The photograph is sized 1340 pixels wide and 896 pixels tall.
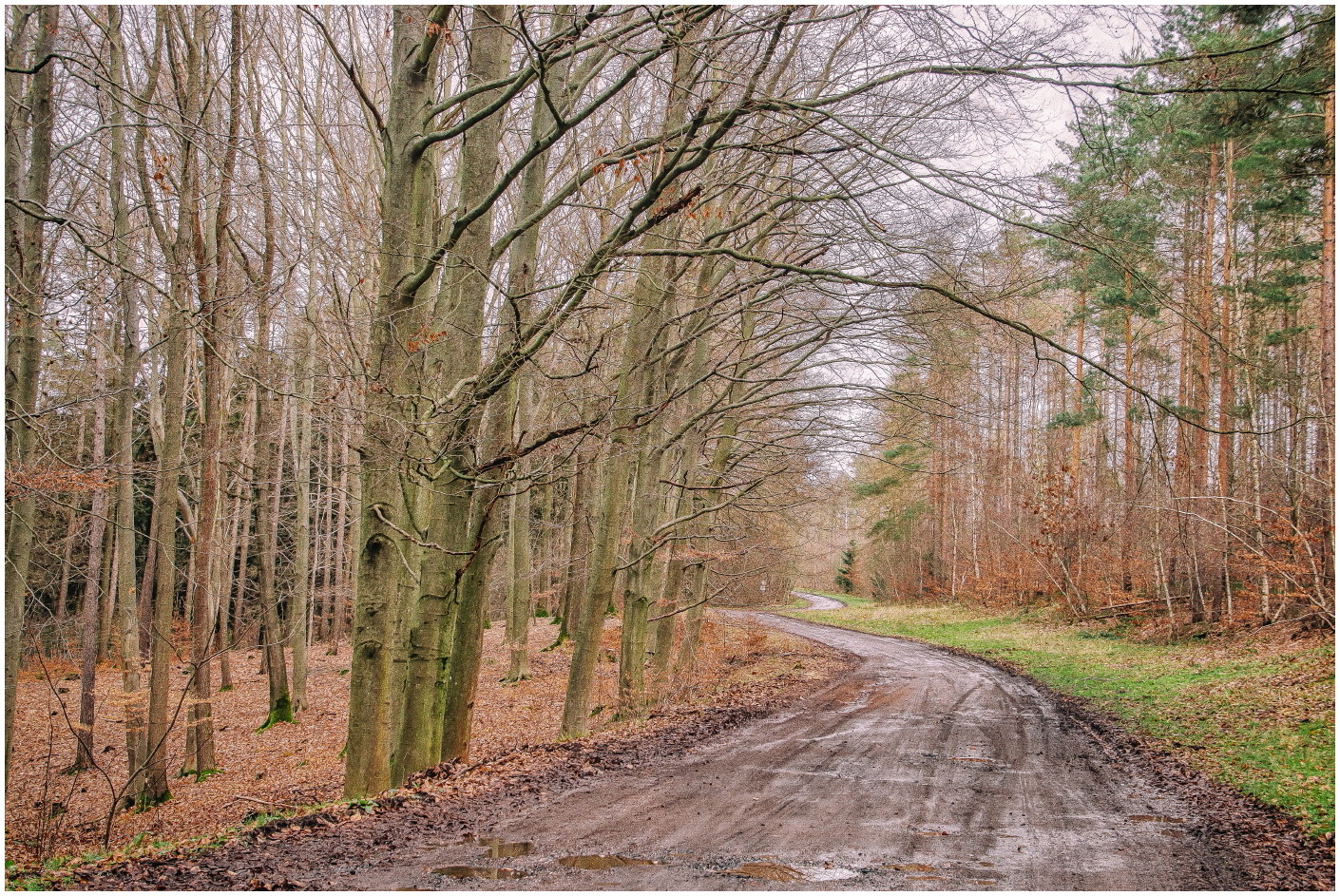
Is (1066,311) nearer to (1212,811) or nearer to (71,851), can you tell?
(1212,811)

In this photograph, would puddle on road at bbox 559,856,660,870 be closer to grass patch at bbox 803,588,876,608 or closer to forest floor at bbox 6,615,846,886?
forest floor at bbox 6,615,846,886

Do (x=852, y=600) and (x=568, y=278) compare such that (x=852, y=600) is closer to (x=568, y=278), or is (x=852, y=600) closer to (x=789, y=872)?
(x=568, y=278)

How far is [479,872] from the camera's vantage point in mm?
4391

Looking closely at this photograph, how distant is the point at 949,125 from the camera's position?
24.7ft

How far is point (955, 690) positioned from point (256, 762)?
11.3m

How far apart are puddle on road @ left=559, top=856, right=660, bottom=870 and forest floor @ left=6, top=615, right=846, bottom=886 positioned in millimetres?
2288

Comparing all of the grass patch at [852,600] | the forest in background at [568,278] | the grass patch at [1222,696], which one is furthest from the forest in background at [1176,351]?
the grass patch at [852,600]

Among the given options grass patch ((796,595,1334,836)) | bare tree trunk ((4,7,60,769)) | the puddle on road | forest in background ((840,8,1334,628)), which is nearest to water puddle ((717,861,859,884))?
the puddle on road

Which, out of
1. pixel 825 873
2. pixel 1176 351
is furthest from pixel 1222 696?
pixel 1176 351

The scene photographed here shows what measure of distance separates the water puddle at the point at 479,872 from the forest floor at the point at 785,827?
0.05 ft

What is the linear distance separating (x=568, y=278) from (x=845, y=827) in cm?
551

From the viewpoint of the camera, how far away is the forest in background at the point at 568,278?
600 centimetres

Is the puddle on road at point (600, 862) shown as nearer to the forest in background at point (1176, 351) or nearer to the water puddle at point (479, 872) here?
the water puddle at point (479, 872)

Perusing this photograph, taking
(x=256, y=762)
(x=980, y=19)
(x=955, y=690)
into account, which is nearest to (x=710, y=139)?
(x=980, y=19)
